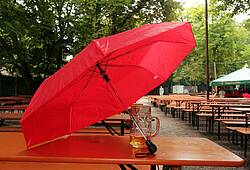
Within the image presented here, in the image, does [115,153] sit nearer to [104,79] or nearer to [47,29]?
[104,79]

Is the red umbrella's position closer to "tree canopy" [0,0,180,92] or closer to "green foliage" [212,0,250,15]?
"tree canopy" [0,0,180,92]

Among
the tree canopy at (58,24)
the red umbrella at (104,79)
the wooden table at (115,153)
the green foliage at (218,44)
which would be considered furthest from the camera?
the green foliage at (218,44)

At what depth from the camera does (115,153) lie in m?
1.75

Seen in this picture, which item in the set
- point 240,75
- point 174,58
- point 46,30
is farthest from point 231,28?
point 174,58

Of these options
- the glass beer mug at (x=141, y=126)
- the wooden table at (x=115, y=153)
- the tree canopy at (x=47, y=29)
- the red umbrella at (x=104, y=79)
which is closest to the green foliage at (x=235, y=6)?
the tree canopy at (x=47, y=29)

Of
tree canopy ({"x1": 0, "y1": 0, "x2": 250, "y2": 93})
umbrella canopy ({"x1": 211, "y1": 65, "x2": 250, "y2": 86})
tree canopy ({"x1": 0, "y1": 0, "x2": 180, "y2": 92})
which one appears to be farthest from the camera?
umbrella canopy ({"x1": 211, "y1": 65, "x2": 250, "y2": 86})

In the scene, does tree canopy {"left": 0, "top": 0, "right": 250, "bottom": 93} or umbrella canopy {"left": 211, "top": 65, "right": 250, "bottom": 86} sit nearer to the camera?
tree canopy {"left": 0, "top": 0, "right": 250, "bottom": 93}

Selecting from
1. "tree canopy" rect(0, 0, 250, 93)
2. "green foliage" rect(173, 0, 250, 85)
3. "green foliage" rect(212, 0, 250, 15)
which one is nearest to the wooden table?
"tree canopy" rect(0, 0, 250, 93)

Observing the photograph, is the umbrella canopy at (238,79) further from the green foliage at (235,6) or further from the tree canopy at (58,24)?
the green foliage at (235,6)

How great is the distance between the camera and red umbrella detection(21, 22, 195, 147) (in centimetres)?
172

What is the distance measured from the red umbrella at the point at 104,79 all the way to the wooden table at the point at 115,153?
0.45 ft

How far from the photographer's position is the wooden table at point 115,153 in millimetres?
1565

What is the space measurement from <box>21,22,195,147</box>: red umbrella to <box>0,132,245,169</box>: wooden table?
0.45 ft

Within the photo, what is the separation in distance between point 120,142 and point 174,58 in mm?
828
